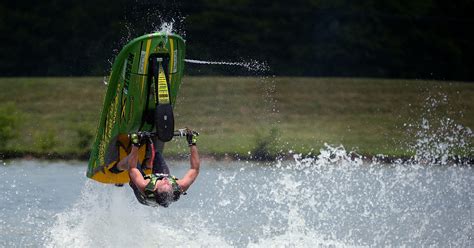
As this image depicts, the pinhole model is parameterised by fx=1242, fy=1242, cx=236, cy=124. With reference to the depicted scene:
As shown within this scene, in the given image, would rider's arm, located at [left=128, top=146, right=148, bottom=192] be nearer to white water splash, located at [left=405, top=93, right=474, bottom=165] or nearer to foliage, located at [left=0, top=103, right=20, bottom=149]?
white water splash, located at [left=405, top=93, right=474, bottom=165]

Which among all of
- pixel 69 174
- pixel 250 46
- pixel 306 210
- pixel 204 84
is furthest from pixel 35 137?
pixel 250 46

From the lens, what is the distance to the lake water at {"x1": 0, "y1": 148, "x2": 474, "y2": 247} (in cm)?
1414

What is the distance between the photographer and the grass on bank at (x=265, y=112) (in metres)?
22.0

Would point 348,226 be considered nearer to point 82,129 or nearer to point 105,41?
point 82,129

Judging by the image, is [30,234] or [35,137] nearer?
[30,234]

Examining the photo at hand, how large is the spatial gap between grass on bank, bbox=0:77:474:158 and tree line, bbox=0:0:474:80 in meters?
1.43

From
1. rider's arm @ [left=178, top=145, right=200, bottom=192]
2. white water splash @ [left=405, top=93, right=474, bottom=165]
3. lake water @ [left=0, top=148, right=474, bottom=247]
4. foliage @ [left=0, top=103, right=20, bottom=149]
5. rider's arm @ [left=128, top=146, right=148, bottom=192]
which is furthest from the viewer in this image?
white water splash @ [left=405, top=93, right=474, bottom=165]

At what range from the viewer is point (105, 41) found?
2992cm

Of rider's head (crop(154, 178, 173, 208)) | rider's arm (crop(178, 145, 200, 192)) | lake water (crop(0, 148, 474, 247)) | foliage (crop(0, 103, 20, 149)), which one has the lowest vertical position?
foliage (crop(0, 103, 20, 149))

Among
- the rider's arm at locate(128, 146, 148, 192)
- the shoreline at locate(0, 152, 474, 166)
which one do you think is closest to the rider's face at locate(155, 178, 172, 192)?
the rider's arm at locate(128, 146, 148, 192)

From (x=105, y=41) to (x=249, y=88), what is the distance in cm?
447

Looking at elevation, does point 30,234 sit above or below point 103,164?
below

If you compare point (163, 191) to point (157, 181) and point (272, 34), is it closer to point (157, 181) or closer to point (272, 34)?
point (157, 181)

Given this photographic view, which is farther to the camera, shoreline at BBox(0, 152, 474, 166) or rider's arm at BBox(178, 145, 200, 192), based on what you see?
shoreline at BBox(0, 152, 474, 166)
